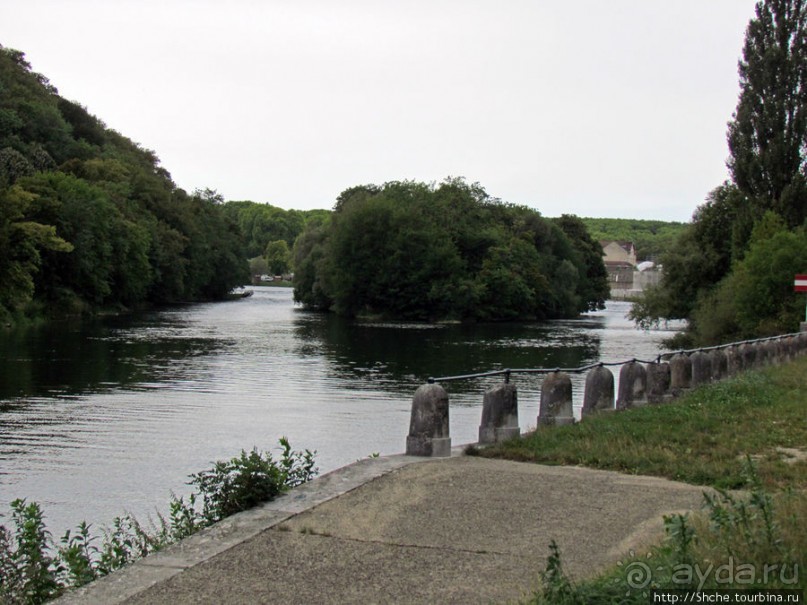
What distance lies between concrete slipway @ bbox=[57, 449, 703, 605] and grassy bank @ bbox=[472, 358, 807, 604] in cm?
49

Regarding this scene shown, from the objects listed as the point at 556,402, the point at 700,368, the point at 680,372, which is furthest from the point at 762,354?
the point at 556,402

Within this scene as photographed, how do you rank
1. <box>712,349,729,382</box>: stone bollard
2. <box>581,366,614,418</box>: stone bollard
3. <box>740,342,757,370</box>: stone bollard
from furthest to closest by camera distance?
<box>740,342,757,370</box>: stone bollard → <box>712,349,729,382</box>: stone bollard → <box>581,366,614,418</box>: stone bollard

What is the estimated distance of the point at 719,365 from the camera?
20.7m

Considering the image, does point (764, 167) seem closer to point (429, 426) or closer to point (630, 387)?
point (630, 387)

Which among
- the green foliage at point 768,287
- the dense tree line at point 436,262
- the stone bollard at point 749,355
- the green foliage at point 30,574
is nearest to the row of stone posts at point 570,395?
the stone bollard at point 749,355

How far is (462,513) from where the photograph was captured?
7758 millimetres

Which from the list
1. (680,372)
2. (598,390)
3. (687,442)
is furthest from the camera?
(680,372)

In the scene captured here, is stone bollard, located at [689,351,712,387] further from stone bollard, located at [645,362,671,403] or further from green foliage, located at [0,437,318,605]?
green foliage, located at [0,437,318,605]

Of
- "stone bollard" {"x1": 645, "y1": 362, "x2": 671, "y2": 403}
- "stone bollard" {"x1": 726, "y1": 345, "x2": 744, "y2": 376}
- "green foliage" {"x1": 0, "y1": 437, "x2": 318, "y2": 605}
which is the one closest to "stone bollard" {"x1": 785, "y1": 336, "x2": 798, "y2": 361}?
"stone bollard" {"x1": 726, "y1": 345, "x2": 744, "y2": 376}

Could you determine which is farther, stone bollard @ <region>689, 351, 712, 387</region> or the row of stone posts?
stone bollard @ <region>689, 351, 712, 387</region>

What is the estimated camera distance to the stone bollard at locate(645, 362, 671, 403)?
15.8 m

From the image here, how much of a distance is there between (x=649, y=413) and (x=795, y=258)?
1232 inches

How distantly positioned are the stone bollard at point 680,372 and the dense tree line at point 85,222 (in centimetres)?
4272

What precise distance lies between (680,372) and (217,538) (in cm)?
1193
